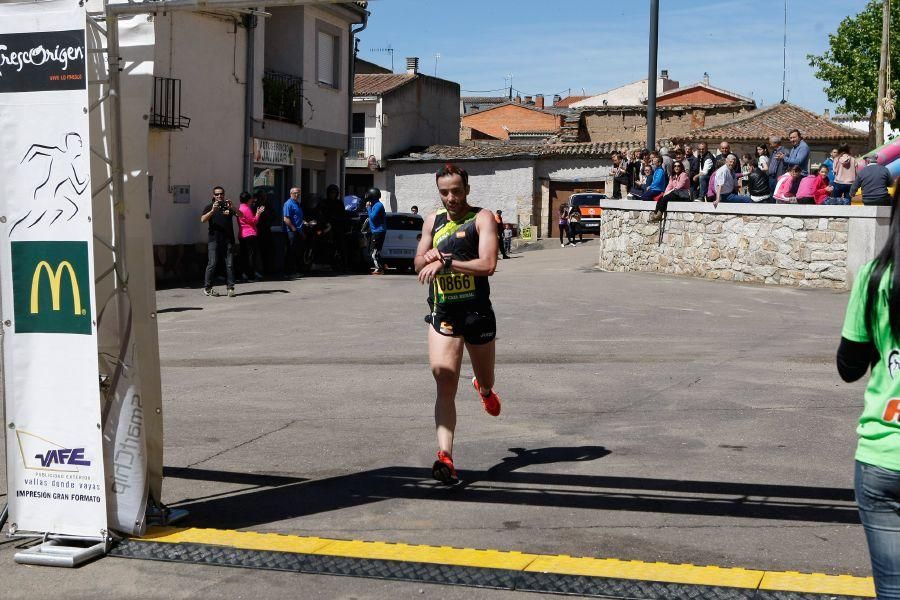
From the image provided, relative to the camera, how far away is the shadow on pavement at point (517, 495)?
5.96 m

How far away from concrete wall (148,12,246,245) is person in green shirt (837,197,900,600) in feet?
64.2

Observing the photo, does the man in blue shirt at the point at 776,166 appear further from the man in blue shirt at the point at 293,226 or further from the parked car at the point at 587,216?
the parked car at the point at 587,216

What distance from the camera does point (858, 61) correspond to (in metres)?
53.2

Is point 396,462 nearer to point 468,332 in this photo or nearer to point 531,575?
point 468,332

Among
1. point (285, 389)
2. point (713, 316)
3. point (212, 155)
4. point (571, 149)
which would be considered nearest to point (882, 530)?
point (285, 389)

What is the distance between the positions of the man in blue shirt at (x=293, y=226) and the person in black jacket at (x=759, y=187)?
9.56 meters

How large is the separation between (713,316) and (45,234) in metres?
11.7

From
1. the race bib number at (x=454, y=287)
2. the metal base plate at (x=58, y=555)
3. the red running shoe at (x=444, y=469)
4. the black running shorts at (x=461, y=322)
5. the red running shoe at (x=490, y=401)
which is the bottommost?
the metal base plate at (x=58, y=555)

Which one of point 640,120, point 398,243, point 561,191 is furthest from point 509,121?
point 398,243

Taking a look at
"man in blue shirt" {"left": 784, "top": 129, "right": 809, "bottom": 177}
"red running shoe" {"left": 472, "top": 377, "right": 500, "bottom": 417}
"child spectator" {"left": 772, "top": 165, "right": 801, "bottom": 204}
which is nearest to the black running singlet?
"red running shoe" {"left": 472, "top": 377, "right": 500, "bottom": 417}

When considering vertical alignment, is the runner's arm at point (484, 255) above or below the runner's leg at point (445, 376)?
above

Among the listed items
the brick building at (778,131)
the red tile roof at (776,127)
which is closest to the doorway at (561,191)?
the brick building at (778,131)

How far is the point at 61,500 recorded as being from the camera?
538cm

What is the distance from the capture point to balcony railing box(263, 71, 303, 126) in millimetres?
26250
